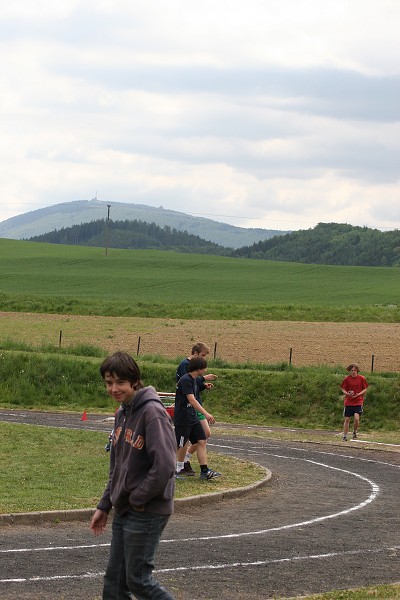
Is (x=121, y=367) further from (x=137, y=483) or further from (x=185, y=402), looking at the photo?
(x=185, y=402)

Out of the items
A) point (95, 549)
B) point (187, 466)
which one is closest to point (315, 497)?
point (187, 466)

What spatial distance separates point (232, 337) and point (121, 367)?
3989 centimetres

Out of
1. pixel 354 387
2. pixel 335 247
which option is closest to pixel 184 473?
pixel 354 387

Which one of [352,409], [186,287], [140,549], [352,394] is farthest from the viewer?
[186,287]

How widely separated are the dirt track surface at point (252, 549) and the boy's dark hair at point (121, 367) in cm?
272

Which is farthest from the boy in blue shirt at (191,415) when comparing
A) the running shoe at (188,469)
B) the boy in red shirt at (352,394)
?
the boy in red shirt at (352,394)

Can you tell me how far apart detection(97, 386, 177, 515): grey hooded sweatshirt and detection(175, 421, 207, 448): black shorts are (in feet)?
30.6

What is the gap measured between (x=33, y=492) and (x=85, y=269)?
9885cm

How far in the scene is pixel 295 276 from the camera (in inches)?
4264

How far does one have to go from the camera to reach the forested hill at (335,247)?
170625 millimetres

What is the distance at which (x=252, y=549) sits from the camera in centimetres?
1152

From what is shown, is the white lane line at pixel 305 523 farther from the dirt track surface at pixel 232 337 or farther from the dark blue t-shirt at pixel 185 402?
the dirt track surface at pixel 232 337

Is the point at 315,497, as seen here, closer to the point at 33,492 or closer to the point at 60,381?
the point at 33,492

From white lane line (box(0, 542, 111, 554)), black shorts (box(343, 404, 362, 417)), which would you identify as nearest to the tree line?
black shorts (box(343, 404, 362, 417))
